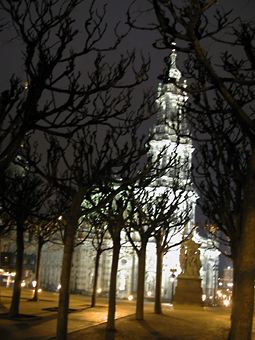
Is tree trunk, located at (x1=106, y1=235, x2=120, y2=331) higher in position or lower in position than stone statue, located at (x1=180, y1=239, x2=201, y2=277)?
lower

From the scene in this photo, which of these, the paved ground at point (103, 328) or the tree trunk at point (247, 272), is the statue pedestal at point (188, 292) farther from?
the tree trunk at point (247, 272)

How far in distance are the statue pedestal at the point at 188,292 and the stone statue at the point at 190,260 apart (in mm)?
481

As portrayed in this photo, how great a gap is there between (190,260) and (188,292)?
8.65 feet

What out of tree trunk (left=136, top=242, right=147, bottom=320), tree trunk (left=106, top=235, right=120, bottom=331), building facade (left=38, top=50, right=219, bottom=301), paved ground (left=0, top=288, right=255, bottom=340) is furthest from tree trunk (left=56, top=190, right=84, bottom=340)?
building facade (left=38, top=50, right=219, bottom=301)

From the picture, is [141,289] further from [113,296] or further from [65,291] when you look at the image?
[65,291]

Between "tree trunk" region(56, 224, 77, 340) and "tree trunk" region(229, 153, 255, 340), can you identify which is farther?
"tree trunk" region(56, 224, 77, 340)

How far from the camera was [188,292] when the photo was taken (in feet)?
131

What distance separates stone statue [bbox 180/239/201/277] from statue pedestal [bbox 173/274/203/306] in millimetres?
481

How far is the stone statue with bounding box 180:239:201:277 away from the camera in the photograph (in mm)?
41000

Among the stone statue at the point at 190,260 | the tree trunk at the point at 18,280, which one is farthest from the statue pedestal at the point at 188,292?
the tree trunk at the point at 18,280

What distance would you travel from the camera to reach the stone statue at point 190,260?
4100 cm

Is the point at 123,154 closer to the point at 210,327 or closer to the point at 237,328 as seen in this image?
the point at 237,328

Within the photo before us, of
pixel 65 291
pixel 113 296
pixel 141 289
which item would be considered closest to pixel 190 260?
pixel 141 289

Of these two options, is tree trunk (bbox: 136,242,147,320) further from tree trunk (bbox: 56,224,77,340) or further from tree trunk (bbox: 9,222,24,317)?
tree trunk (bbox: 56,224,77,340)
